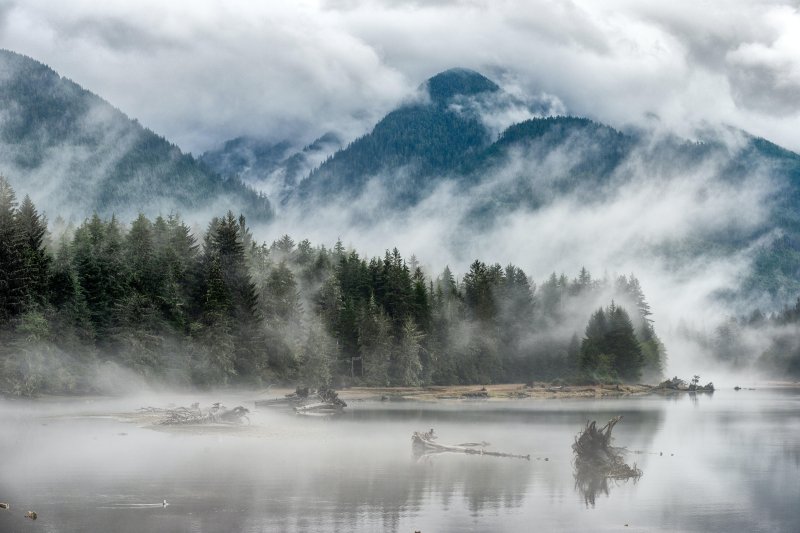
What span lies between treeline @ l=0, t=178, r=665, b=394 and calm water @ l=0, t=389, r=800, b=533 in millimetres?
24871

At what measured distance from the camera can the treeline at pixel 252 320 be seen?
100m

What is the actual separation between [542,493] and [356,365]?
108 metres

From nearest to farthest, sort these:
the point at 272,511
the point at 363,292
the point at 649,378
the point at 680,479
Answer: the point at 272,511
the point at 680,479
the point at 363,292
the point at 649,378

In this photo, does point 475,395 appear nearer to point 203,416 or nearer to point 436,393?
point 436,393

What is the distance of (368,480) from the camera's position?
4569 cm

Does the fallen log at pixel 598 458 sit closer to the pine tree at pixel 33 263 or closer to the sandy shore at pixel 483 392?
the pine tree at pixel 33 263

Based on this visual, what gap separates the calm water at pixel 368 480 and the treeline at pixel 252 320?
24871 mm

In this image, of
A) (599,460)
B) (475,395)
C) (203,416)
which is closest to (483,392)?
(475,395)

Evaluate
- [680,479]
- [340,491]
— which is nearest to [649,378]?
[680,479]

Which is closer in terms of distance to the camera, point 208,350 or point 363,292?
point 208,350

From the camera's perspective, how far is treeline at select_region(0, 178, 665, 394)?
10044cm

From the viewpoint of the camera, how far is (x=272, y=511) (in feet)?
121

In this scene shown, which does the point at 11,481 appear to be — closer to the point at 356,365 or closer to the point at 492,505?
the point at 492,505

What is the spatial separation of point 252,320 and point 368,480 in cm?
8436
